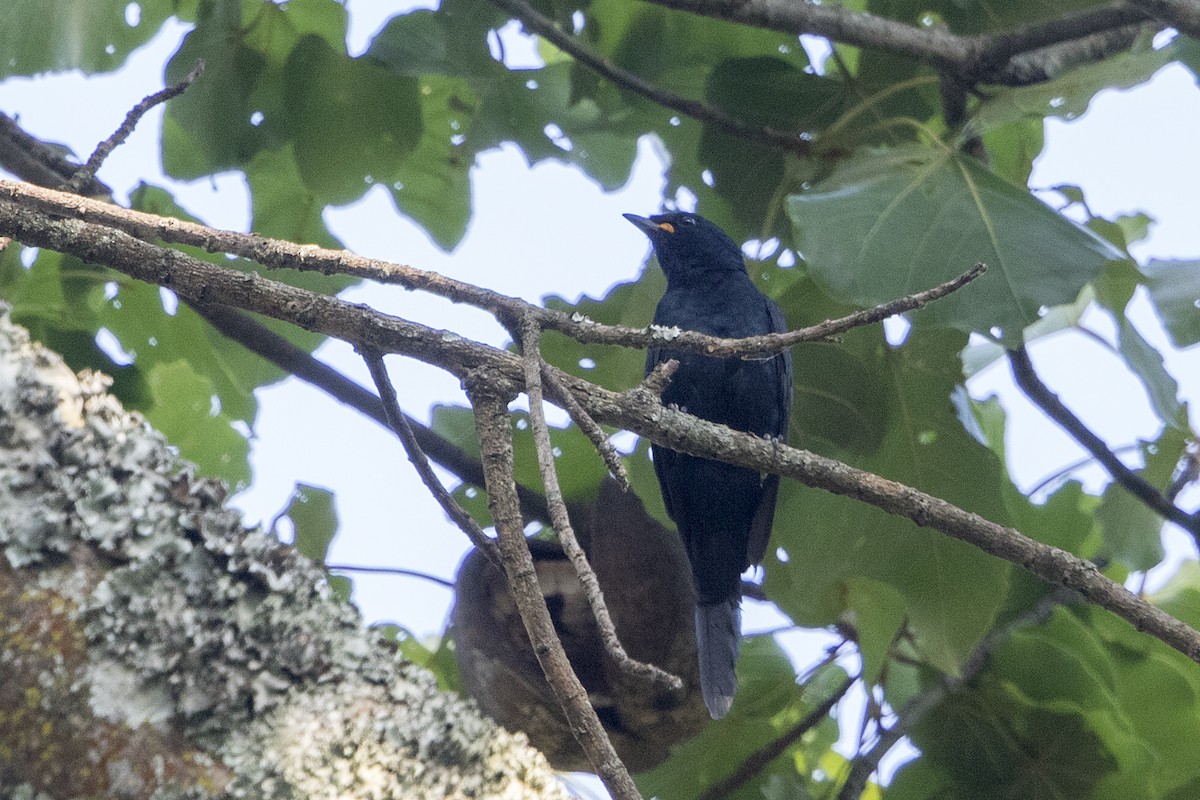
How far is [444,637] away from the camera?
3393 mm

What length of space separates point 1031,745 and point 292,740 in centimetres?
232

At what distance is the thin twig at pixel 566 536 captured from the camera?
1.12 meters

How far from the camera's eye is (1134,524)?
121 inches

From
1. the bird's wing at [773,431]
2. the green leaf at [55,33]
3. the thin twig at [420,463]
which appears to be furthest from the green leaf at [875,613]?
the green leaf at [55,33]

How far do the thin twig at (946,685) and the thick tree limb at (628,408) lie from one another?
1551 mm

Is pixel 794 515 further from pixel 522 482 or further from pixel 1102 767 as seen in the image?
pixel 1102 767

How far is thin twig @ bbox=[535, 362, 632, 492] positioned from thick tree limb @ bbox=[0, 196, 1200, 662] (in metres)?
0.11

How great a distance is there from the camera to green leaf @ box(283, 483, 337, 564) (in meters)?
2.77

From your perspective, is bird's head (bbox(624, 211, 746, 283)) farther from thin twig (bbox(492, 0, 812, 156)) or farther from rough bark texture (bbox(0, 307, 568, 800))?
rough bark texture (bbox(0, 307, 568, 800))

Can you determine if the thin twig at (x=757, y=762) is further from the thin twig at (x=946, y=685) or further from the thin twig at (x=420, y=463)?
the thin twig at (x=420, y=463)

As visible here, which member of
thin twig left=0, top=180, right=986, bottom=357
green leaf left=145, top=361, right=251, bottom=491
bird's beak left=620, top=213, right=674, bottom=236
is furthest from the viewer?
bird's beak left=620, top=213, right=674, bottom=236

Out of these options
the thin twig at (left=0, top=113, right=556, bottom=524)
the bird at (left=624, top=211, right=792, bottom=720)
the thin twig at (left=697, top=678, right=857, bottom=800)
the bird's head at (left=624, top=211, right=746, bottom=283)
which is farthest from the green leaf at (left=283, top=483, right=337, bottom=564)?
the bird's head at (left=624, top=211, right=746, bottom=283)

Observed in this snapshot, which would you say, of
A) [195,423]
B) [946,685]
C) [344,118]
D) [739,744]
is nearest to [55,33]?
[344,118]

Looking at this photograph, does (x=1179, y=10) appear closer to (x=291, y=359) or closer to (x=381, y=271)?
(x=381, y=271)
